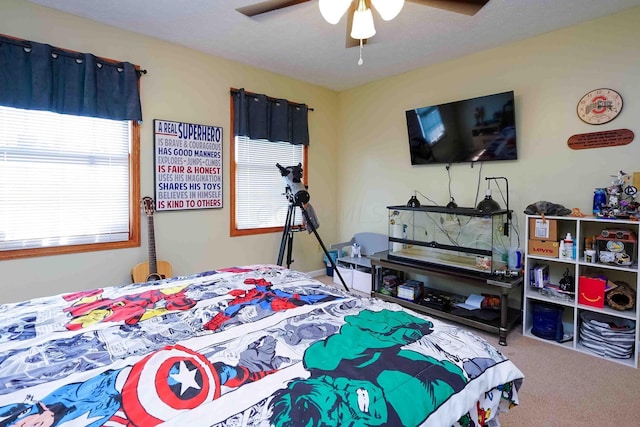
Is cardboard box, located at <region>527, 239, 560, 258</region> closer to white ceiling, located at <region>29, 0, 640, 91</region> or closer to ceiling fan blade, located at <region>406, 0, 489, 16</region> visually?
white ceiling, located at <region>29, 0, 640, 91</region>

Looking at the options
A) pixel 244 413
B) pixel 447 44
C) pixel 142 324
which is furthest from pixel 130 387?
pixel 447 44

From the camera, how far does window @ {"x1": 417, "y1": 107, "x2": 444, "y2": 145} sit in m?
3.35

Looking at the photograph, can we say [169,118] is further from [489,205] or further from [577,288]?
[577,288]

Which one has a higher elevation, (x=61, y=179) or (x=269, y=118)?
(x=269, y=118)

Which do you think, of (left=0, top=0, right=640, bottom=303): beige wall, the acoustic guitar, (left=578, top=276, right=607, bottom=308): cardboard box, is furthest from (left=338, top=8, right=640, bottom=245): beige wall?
the acoustic guitar

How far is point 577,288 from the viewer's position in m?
2.46

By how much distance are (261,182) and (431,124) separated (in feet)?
6.40

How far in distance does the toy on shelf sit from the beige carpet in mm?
1036

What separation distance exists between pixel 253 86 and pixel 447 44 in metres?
1.99

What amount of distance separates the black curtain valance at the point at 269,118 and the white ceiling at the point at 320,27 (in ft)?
1.26

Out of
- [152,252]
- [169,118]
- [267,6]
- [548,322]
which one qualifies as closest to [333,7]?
[267,6]

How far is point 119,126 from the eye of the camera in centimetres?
282

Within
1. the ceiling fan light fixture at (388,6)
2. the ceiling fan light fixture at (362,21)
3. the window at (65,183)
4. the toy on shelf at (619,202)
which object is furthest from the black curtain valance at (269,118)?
the toy on shelf at (619,202)

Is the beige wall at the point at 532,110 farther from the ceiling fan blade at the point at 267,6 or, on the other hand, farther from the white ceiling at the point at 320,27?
the ceiling fan blade at the point at 267,6
